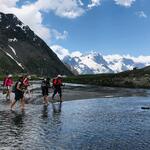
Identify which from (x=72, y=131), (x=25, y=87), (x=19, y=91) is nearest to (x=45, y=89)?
(x=25, y=87)

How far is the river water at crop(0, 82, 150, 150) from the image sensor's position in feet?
61.2

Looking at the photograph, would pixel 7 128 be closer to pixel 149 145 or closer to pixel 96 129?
pixel 96 129

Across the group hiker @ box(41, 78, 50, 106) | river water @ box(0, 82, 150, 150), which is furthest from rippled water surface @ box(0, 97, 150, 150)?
hiker @ box(41, 78, 50, 106)

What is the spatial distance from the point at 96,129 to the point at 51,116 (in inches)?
266

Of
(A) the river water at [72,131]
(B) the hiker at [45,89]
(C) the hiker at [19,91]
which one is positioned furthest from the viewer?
(B) the hiker at [45,89]

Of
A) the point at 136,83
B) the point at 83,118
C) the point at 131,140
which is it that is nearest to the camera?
the point at 131,140

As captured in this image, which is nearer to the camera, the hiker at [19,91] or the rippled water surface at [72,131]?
the rippled water surface at [72,131]

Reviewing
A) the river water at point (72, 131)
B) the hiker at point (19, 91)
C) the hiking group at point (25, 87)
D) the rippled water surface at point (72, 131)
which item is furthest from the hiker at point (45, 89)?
the rippled water surface at point (72, 131)

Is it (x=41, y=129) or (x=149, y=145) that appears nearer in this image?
(x=149, y=145)

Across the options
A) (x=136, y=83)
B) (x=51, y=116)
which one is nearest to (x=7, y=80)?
(x=51, y=116)

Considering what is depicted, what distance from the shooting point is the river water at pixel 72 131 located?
18.7 meters

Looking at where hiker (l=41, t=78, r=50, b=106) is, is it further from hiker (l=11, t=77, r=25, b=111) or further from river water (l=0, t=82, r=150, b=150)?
river water (l=0, t=82, r=150, b=150)

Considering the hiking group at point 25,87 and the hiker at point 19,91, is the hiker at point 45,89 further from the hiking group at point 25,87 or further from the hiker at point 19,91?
the hiker at point 19,91

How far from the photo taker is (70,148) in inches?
704
